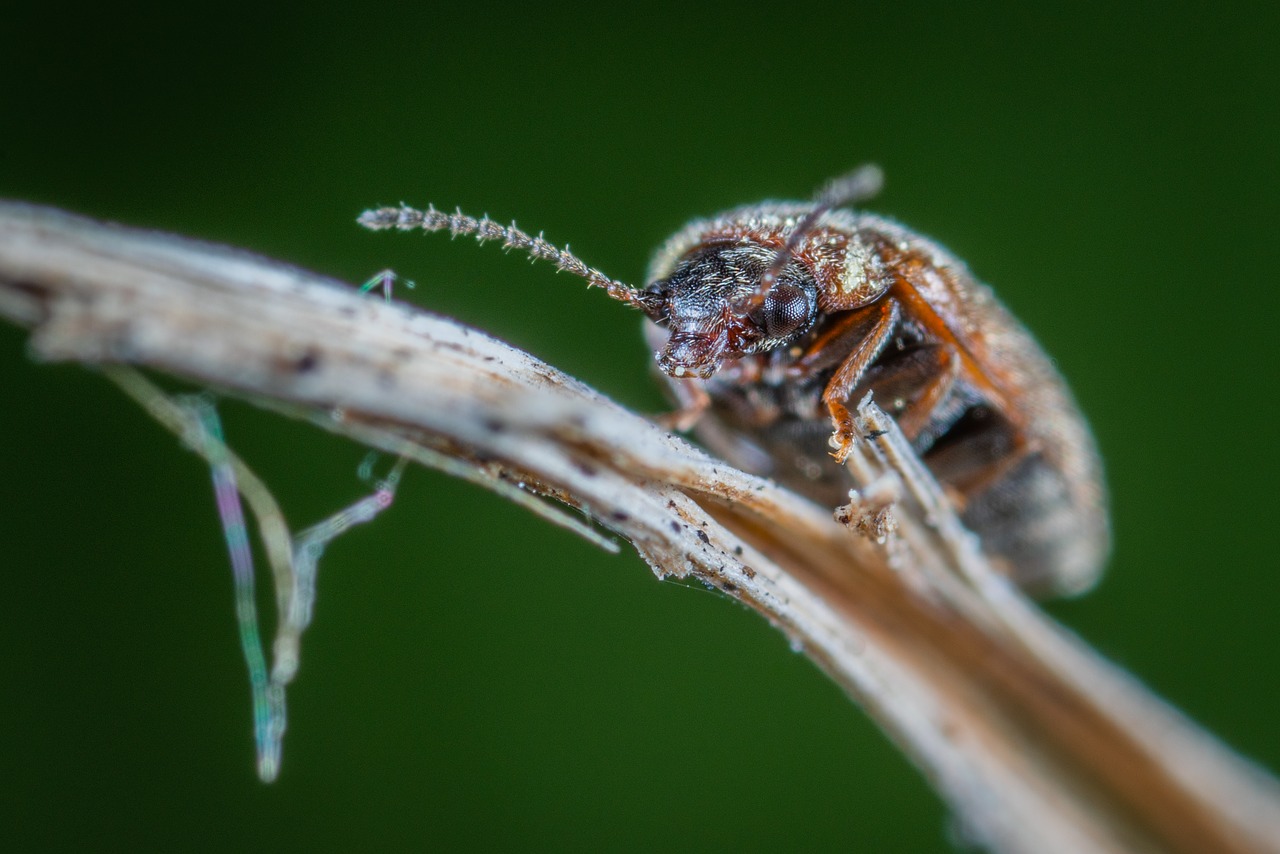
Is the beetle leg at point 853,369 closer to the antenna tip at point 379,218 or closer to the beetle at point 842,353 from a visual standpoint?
the beetle at point 842,353

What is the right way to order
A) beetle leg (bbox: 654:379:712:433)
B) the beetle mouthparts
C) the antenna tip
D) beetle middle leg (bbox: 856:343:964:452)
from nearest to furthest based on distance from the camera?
1. the antenna tip
2. the beetle mouthparts
3. beetle middle leg (bbox: 856:343:964:452)
4. beetle leg (bbox: 654:379:712:433)

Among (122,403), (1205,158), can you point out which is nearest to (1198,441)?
(1205,158)

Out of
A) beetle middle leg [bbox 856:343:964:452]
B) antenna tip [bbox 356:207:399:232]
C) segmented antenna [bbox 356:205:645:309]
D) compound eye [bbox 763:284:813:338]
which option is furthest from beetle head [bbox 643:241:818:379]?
antenna tip [bbox 356:207:399:232]

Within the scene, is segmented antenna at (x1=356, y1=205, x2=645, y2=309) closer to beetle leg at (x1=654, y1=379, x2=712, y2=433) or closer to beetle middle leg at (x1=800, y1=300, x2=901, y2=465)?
beetle leg at (x1=654, y1=379, x2=712, y2=433)

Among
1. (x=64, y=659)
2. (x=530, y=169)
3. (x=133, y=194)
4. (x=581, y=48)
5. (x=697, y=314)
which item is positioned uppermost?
→ (x=581, y=48)

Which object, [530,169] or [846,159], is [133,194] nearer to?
[530,169]

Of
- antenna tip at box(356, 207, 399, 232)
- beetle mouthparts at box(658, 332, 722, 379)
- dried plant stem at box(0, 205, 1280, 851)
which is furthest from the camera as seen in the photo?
beetle mouthparts at box(658, 332, 722, 379)

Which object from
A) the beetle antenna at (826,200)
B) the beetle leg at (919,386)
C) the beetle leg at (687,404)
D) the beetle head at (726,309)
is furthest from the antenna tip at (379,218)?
the beetle leg at (919,386)

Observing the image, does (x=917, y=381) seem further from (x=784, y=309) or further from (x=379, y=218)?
(x=379, y=218)
